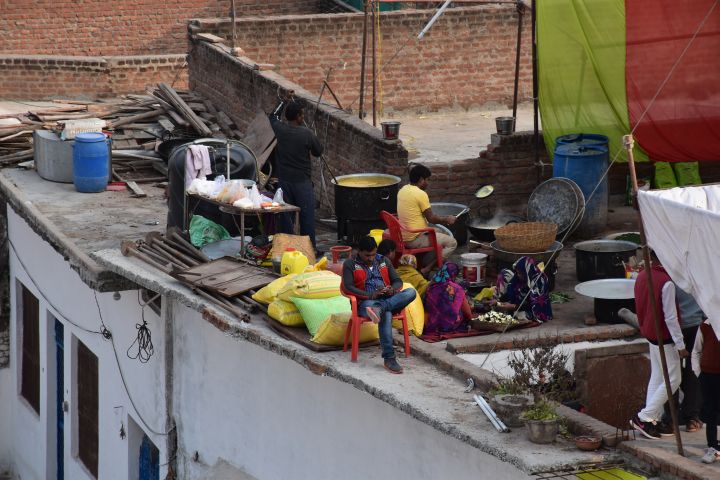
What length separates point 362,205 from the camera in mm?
14125

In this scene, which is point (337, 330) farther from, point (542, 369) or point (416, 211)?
point (416, 211)

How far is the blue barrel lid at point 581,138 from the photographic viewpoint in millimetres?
14570

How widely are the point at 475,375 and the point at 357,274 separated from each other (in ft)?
4.04

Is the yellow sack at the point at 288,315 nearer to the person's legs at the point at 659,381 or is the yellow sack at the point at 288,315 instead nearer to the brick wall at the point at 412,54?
the person's legs at the point at 659,381

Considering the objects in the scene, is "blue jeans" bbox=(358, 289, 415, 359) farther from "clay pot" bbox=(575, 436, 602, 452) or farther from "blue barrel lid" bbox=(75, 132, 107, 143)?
"blue barrel lid" bbox=(75, 132, 107, 143)

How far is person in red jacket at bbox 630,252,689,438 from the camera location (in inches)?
361

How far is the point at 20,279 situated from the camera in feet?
63.4

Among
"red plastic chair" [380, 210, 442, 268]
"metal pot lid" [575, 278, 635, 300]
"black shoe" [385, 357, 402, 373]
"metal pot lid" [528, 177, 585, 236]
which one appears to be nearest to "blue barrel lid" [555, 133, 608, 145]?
"metal pot lid" [528, 177, 585, 236]

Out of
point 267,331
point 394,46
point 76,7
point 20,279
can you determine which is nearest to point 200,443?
point 267,331

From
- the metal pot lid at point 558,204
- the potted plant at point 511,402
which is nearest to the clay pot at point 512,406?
the potted plant at point 511,402

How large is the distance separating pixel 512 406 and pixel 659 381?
1026 millimetres

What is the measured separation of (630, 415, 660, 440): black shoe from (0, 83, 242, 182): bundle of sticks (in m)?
10.1

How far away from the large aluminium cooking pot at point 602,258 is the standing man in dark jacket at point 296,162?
264 cm

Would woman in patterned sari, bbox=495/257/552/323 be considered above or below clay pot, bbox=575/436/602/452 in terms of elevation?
above
